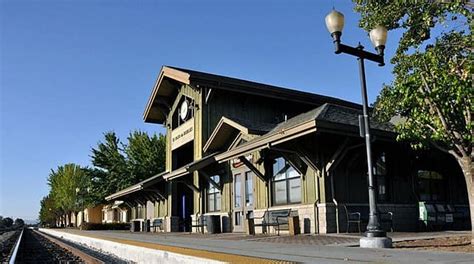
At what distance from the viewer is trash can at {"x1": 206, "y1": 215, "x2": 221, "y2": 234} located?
1989 centimetres

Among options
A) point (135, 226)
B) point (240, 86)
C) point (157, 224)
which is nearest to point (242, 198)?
point (240, 86)

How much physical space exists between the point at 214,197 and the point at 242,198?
3.00m

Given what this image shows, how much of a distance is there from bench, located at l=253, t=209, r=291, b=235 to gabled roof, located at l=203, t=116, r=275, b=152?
301 centimetres

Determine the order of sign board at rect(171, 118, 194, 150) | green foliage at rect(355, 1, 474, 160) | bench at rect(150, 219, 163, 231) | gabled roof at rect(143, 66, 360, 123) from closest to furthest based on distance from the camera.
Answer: green foliage at rect(355, 1, 474, 160)
gabled roof at rect(143, 66, 360, 123)
sign board at rect(171, 118, 194, 150)
bench at rect(150, 219, 163, 231)

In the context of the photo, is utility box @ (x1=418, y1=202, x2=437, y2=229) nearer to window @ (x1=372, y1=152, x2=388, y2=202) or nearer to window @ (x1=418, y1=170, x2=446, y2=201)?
window @ (x1=418, y1=170, x2=446, y2=201)

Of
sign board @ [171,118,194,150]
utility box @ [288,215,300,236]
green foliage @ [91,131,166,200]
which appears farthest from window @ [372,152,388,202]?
green foliage @ [91,131,166,200]

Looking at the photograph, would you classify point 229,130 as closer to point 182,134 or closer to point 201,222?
point 201,222

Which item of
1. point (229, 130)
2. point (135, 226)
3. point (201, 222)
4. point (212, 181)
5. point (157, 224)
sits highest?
point (229, 130)

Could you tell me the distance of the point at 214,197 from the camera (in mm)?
22234

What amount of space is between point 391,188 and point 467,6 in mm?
7924

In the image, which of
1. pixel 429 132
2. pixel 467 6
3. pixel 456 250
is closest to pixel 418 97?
pixel 429 132

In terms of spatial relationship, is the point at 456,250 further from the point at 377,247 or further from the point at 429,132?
the point at 429,132

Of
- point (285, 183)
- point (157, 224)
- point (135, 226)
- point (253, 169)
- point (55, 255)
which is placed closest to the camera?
point (285, 183)

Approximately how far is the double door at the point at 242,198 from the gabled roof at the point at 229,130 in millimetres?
1738
